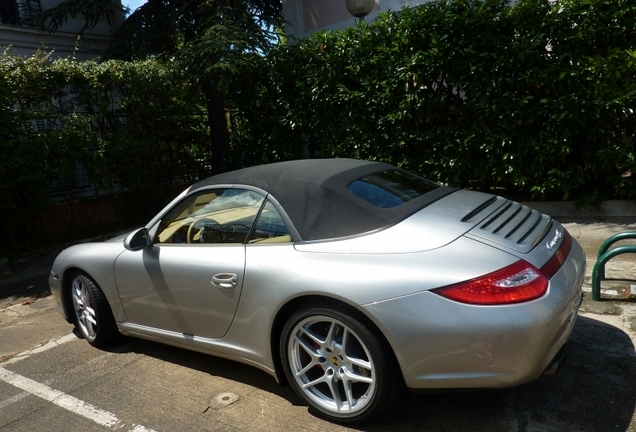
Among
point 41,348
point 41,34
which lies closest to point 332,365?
point 41,348

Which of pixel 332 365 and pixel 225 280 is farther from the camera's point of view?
pixel 225 280

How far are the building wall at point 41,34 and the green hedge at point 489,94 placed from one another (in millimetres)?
7521

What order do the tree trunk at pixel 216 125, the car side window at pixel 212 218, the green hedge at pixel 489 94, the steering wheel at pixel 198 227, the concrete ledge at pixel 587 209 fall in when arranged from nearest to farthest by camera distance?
the car side window at pixel 212 218 → the steering wheel at pixel 198 227 → the green hedge at pixel 489 94 → the concrete ledge at pixel 587 209 → the tree trunk at pixel 216 125

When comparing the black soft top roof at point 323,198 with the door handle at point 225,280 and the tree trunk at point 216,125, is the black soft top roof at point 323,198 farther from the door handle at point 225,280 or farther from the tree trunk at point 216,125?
the tree trunk at point 216,125

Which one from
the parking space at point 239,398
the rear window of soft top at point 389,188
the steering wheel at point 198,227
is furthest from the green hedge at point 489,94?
the steering wheel at point 198,227

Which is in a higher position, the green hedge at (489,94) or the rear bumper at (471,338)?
Result: the green hedge at (489,94)

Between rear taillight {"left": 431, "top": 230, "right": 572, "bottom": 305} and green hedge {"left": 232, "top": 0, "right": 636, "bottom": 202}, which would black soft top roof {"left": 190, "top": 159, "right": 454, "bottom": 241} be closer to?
rear taillight {"left": 431, "top": 230, "right": 572, "bottom": 305}

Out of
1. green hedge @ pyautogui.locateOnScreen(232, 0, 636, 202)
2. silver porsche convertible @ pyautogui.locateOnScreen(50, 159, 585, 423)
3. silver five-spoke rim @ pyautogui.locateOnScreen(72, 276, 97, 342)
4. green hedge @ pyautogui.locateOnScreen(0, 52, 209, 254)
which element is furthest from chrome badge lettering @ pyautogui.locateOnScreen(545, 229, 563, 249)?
green hedge @ pyautogui.locateOnScreen(0, 52, 209, 254)

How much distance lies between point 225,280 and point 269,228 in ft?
1.44

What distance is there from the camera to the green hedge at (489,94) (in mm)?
6555

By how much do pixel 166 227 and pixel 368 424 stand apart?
82.5 inches

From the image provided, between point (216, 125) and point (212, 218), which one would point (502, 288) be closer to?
point (212, 218)

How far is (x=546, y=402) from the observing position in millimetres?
2951

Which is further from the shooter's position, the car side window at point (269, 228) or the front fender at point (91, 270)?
the front fender at point (91, 270)
